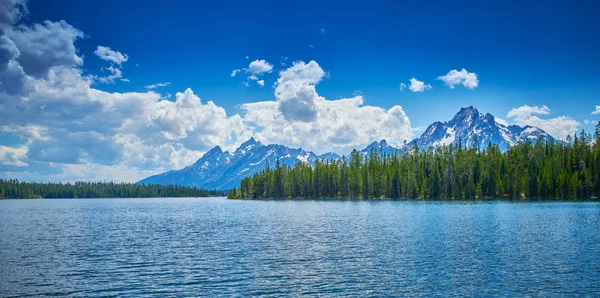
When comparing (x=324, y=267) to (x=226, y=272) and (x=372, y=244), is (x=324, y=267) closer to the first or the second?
(x=226, y=272)

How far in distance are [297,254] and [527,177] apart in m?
161

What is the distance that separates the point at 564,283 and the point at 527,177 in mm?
162584

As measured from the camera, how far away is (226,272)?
36656 millimetres

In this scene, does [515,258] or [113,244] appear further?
[113,244]

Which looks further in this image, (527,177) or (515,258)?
(527,177)

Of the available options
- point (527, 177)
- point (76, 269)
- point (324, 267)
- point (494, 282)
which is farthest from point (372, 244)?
point (527, 177)

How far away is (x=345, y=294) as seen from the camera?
2925 cm

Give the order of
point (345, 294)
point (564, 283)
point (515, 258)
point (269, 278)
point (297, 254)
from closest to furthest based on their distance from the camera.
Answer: point (345, 294) < point (564, 283) < point (269, 278) < point (515, 258) < point (297, 254)

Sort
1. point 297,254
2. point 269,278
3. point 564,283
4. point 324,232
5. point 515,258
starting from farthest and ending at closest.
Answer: point 324,232
point 297,254
point 515,258
point 269,278
point 564,283

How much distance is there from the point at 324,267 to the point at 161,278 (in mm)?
13823

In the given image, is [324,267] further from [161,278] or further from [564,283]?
[564,283]

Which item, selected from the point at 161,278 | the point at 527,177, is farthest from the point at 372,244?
the point at 527,177

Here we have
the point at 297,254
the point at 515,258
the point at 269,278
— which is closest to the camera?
the point at 269,278

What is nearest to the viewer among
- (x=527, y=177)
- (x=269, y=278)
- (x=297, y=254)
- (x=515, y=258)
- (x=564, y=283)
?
(x=564, y=283)
